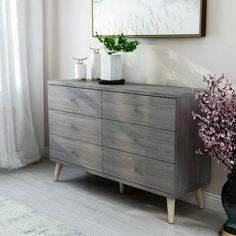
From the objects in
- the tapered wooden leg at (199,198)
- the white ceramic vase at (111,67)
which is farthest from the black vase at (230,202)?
the white ceramic vase at (111,67)

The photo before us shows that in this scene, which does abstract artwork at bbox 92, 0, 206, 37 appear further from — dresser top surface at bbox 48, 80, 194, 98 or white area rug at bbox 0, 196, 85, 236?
white area rug at bbox 0, 196, 85, 236

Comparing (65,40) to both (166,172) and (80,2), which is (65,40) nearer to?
(80,2)

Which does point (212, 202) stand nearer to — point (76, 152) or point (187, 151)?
point (187, 151)

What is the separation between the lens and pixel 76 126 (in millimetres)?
3086

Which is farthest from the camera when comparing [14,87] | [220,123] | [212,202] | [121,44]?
[14,87]

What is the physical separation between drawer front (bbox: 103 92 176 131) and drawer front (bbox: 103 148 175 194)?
24cm

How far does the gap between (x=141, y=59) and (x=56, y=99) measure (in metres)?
0.73

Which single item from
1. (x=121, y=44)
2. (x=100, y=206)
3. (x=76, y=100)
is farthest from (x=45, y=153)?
(x=121, y=44)

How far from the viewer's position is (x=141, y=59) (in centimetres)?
312

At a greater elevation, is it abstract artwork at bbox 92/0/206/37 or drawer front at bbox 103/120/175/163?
abstract artwork at bbox 92/0/206/37

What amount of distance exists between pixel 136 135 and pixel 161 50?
2.34ft

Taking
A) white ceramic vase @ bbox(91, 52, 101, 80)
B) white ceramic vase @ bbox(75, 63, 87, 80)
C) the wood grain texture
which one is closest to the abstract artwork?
white ceramic vase @ bbox(91, 52, 101, 80)

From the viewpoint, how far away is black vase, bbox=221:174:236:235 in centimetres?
240

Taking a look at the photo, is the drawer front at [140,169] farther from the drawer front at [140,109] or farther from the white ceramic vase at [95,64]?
the white ceramic vase at [95,64]
